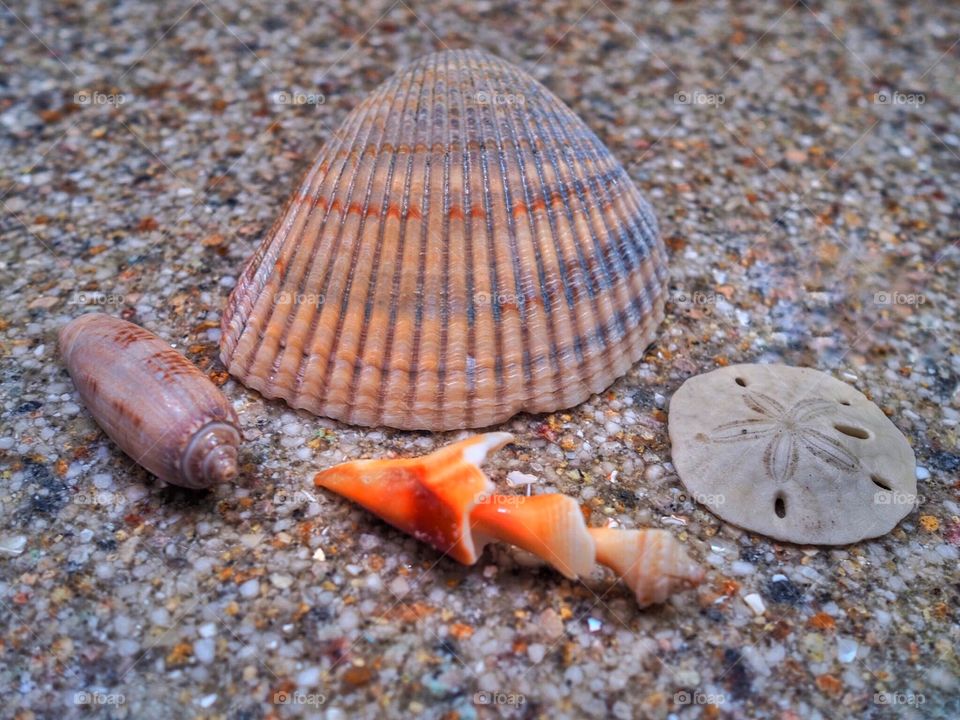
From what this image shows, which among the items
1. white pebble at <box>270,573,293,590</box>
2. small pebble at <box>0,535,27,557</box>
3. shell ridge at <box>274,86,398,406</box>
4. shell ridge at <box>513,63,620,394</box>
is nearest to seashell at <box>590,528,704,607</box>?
shell ridge at <box>513,63,620,394</box>

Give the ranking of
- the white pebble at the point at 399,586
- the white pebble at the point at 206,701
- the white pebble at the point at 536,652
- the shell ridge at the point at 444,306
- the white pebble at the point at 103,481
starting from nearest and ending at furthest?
the white pebble at the point at 206,701, the white pebble at the point at 536,652, the white pebble at the point at 399,586, the white pebble at the point at 103,481, the shell ridge at the point at 444,306

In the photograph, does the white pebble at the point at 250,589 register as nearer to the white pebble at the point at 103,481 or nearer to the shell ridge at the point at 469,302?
the white pebble at the point at 103,481

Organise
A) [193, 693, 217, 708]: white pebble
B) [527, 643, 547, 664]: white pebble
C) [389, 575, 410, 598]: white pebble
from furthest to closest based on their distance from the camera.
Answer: [389, 575, 410, 598]: white pebble
[527, 643, 547, 664]: white pebble
[193, 693, 217, 708]: white pebble

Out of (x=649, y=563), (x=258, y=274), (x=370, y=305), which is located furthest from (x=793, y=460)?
(x=258, y=274)

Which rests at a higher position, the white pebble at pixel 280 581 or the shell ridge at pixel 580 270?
the shell ridge at pixel 580 270

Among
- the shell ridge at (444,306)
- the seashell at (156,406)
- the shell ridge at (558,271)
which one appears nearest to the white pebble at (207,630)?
the seashell at (156,406)

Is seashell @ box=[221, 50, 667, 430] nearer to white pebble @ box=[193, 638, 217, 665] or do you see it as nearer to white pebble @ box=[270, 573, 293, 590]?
→ white pebble @ box=[270, 573, 293, 590]

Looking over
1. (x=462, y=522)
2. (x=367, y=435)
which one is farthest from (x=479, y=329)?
(x=462, y=522)
